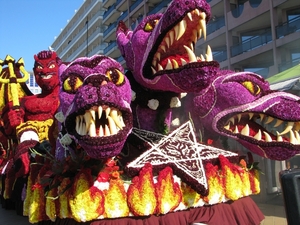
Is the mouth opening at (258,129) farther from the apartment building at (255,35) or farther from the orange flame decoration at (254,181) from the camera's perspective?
the apartment building at (255,35)

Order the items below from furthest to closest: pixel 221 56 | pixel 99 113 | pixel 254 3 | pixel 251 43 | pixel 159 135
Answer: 1. pixel 221 56
2. pixel 254 3
3. pixel 251 43
4. pixel 159 135
5. pixel 99 113

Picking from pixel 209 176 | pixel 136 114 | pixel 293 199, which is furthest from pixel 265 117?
pixel 293 199

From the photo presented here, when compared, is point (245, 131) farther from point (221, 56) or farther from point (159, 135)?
point (221, 56)

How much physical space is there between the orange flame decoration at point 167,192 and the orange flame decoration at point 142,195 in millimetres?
52

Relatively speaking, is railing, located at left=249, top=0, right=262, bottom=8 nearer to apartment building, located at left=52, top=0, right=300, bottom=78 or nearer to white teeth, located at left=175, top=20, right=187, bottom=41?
apartment building, located at left=52, top=0, right=300, bottom=78

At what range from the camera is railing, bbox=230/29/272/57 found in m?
15.3

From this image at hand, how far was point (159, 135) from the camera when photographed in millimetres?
3363

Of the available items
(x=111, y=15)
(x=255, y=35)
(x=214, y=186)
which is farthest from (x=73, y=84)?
(x=111, y=15)

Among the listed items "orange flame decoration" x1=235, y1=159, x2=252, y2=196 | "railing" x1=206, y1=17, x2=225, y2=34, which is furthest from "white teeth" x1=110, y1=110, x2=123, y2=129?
"railing" x1=206, y1=17, x2=225, y2=34

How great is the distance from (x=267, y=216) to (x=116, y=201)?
284 centimetres

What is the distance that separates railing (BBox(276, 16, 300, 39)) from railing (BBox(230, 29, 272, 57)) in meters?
0.62

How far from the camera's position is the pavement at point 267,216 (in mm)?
4657

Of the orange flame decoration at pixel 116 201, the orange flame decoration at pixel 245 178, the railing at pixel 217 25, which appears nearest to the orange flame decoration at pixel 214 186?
the orange flame decoration at pixel 245 178

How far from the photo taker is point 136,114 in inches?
137
